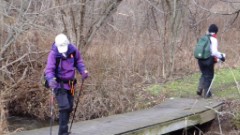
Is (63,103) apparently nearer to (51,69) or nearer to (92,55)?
(51,69)

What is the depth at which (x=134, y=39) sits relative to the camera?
59.4 feet

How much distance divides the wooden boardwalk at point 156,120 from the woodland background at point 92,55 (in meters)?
1.35

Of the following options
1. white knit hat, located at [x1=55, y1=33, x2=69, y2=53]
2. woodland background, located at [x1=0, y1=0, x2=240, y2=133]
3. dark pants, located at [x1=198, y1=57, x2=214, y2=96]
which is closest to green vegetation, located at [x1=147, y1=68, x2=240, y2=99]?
woodland background, located at [x1=0, y1=0, x2=240, y2=133]

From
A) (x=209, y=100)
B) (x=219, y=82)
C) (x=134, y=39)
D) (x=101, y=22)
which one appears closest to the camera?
(x=209, y=100)

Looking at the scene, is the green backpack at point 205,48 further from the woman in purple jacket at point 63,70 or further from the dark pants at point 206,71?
the woman in purple jacket at point 63,70

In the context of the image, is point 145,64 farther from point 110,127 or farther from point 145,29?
point 110,127

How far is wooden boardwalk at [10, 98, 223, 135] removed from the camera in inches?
330

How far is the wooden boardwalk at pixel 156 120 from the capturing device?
8391mm

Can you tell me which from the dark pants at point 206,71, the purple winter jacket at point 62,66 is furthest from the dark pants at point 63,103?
the dark pants at point 206,71

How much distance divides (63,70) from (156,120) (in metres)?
2.58

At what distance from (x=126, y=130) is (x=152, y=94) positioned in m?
A: 4.50

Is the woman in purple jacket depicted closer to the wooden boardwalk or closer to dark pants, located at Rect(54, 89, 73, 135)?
dark pants, located at Rect(54, 89, 73, 135)

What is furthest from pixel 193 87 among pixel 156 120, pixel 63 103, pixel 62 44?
pixel 62 44

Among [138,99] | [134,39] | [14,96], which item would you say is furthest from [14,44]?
[134,39]
